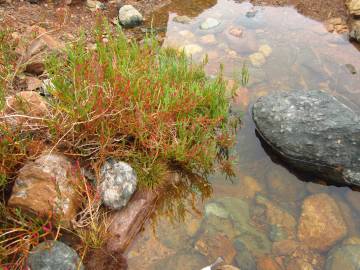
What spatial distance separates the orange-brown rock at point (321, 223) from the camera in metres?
3.53

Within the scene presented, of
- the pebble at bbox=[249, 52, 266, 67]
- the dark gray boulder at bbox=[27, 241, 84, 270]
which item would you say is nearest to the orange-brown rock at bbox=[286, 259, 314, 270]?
the dark gray boulder at bbox=[27, 241, 84, 270]

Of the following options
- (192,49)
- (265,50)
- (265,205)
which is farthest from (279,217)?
(192,49)

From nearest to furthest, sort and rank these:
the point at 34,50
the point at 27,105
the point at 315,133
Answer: the point at 27,105 → the point at 315,133 → the point at 34,50

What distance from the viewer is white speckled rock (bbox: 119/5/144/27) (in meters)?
6.32

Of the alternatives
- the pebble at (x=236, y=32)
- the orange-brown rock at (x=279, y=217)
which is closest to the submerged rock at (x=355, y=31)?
the pebble at (x=236, y=32)

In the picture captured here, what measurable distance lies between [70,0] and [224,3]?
300cm

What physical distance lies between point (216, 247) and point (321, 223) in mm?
1130

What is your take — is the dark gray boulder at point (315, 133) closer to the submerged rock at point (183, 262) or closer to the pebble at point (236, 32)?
the submerged rock at point (183, 262)

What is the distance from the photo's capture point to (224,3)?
7219 millimetres

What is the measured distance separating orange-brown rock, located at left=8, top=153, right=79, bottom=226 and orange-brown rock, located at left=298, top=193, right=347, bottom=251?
7.50 feet

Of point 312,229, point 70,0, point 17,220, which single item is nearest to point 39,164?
point 17,220

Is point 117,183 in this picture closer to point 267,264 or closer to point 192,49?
point 267,264

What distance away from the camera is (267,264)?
3.35 metres

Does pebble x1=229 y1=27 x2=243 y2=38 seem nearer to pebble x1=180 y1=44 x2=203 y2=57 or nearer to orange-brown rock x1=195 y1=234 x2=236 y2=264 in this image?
pebble x1=180 y1=44 x2=203 y2=57
